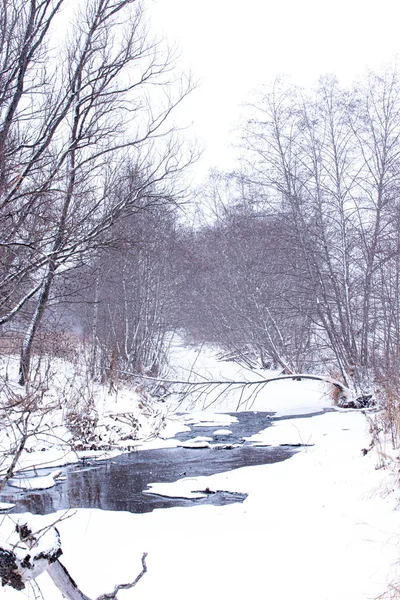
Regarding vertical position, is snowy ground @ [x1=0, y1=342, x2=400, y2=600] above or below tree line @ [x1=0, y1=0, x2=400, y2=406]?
below

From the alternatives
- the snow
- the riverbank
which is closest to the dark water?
the snow

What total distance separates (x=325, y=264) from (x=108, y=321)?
747 cm

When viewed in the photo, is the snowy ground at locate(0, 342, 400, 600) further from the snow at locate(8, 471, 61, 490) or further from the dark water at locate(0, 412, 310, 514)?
the snow at locate(8, 471, 61, 490)

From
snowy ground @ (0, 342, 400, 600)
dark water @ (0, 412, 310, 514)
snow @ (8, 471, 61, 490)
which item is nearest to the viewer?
snowy ground @ (0, 342, 400, 600)

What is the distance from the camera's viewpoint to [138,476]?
30.9 ft

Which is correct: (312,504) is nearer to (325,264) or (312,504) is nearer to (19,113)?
(19,113)

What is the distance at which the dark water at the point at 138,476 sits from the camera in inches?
306

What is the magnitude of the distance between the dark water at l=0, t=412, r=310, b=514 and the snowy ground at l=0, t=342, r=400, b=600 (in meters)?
Result: 0.42

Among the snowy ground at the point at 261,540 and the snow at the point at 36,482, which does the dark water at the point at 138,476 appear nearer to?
the snow at the point at 36,482

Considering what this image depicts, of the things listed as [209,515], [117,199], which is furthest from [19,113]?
[209,515]

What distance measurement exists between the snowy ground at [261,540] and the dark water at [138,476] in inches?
16.4

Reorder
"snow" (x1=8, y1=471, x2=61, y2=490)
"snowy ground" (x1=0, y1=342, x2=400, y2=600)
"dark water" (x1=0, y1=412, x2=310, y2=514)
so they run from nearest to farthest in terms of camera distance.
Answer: "snowy ground" (x1=0, y1=342, x2=400, y2=600)
"dark water" (x1=0, y1=412, x2=310, y2=514)
"snow" (x1=8, y1=471, x2=61, y2=490)

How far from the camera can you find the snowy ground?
15.0ft

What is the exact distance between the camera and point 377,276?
1605 centimetres
